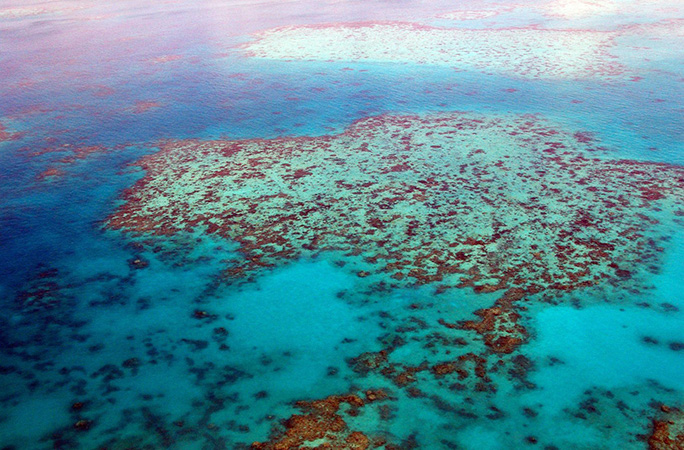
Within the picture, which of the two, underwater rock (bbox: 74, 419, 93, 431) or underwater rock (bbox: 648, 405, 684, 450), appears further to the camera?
underwater rock (bbox: 74, 419, 93, 431)

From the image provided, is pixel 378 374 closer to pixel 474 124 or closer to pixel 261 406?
pixel 261 406

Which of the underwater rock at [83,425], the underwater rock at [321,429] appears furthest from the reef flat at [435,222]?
the underwater rock at [83,425]

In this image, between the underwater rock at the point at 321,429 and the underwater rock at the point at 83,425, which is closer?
the underwater rock at the point at 321,429

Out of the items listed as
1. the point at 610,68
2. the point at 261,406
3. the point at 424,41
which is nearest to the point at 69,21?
the point at 424,41

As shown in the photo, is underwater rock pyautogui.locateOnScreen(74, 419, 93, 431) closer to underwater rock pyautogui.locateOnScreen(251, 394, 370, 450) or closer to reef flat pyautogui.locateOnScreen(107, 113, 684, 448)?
underwater rock pyautogui.locateOnScreen(251, 394, 370, 450)

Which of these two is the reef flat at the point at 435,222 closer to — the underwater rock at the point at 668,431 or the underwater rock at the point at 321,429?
the underwater rock at the point at 321,429

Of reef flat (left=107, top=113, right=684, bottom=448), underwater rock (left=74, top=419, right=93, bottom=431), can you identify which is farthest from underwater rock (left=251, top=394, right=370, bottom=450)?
underwater rock (left=74, top=419, right=93, bottom=431)

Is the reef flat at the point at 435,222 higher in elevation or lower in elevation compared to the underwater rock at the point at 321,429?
higher

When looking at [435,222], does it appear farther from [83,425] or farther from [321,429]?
[83,425]

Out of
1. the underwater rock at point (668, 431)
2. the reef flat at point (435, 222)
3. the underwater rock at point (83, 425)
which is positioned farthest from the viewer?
the reef flat at point (435, 222)
